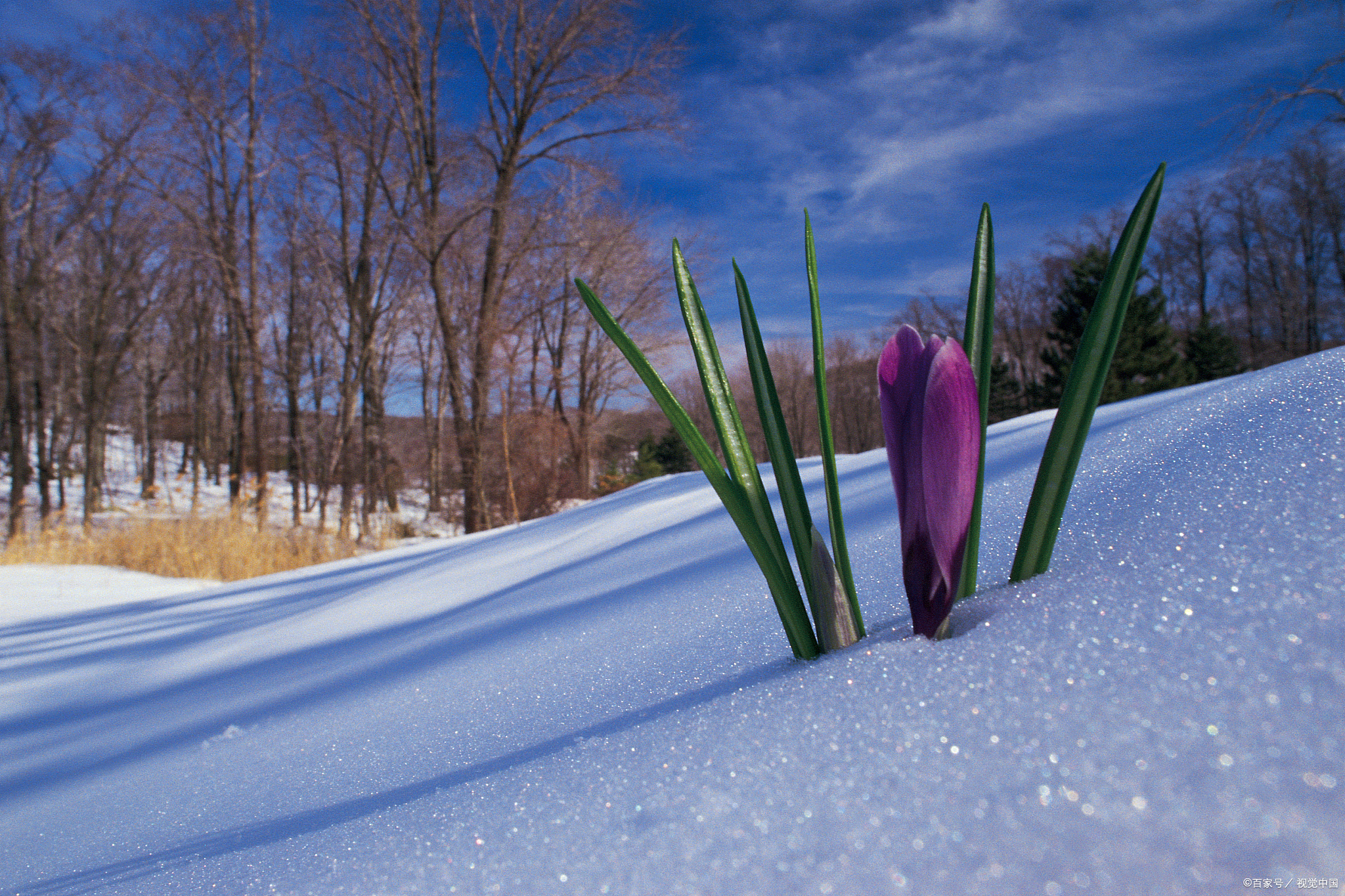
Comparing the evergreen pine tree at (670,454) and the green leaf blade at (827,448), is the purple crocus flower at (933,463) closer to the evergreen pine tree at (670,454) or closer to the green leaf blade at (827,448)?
the green leaf blade at (827,448)

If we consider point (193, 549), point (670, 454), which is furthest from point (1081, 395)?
point (670, 454)

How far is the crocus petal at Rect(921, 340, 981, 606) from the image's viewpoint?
0.40 metres

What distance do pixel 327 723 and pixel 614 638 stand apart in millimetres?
372

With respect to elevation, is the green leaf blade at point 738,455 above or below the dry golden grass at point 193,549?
above

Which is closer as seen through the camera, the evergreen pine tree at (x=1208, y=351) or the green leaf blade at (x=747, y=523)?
the green leaf blade at (x=747, y=523)

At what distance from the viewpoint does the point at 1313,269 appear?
794 inches

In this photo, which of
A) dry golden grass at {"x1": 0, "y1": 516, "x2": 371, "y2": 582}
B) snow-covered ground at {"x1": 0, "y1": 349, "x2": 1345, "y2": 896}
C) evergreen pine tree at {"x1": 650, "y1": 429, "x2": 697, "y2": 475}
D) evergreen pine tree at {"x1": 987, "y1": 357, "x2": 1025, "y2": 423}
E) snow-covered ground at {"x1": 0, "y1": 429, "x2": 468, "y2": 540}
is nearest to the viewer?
snow-covered ground at {"x1": 0, "y1": 349, "x2": 1345, "y2": 896}

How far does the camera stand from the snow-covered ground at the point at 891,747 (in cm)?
→ 23

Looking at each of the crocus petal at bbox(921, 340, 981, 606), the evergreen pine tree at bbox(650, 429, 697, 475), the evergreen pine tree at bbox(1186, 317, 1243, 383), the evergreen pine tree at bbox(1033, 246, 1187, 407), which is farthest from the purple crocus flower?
the evergreen pine tree at bbox(1186, 317, 1243, 383)

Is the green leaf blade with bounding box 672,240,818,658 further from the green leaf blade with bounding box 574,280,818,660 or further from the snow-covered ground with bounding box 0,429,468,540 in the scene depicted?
the snow-covered ground with bounding box 0,429,468,540

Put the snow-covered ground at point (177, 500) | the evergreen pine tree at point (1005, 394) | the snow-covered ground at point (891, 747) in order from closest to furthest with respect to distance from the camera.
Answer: the snow-covered ground at point (891, 747) → the snow-covered ground at point (177, 500) → the evergreen pine tree at point (1005, 394)

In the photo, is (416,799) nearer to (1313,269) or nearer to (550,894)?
(550,894)

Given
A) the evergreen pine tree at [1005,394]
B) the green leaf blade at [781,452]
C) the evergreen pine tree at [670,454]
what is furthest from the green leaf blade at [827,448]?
the evergreen pine tree at [1005,394]

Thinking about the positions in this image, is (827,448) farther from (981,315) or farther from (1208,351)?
(1208,351)
